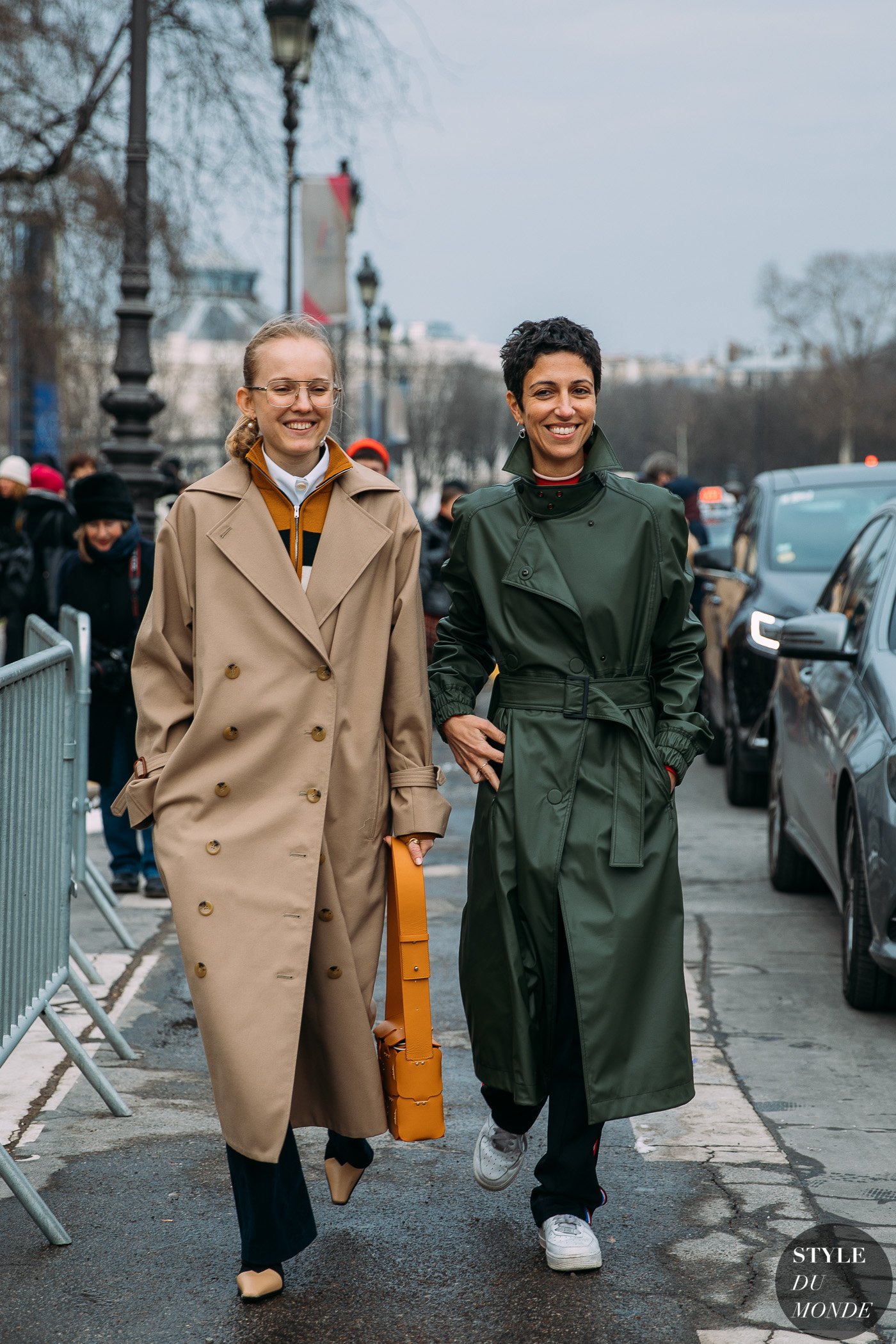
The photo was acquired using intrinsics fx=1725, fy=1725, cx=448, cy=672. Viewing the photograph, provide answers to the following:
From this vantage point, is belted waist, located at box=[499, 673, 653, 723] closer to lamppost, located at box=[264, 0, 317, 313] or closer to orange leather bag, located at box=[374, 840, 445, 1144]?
orange leather bag, located at box=[374, 840, 445, 1144]

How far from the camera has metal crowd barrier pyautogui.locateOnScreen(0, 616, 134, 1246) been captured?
151 inches

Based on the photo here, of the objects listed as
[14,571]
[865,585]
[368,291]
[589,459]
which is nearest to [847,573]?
[865,585]

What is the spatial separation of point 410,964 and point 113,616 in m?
4.54

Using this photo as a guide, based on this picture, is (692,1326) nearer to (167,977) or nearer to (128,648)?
(167,977)

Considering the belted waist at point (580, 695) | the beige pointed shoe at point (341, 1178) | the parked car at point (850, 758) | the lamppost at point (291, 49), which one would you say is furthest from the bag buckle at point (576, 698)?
the lamppost at point (291, 49)

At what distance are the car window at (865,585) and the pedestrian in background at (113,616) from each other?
2.99 metres

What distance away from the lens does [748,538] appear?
10352 mm

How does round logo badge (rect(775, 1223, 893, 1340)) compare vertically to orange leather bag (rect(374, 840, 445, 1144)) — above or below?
below

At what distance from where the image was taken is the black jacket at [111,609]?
758cm

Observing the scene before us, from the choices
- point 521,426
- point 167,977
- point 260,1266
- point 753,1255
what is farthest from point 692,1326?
point 167,977

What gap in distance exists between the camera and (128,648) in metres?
7.68

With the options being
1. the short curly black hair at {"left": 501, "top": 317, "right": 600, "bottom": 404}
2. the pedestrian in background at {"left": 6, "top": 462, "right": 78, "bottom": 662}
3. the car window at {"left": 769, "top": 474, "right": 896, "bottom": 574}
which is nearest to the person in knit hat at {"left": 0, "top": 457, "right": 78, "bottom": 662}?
the pedestrian in background at {"left": 6, "top": 462, "right": 78, "bottom": 662}

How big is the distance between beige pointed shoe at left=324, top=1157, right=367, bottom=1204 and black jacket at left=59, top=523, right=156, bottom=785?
4103 mm

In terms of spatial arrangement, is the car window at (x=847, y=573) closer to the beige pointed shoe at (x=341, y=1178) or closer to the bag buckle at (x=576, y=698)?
the bag buckle at (x=576, y=698)
